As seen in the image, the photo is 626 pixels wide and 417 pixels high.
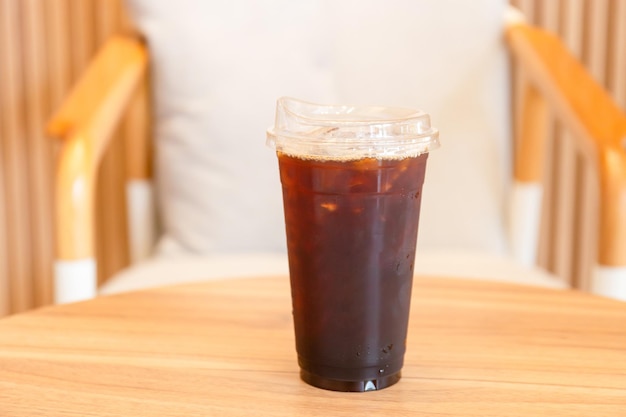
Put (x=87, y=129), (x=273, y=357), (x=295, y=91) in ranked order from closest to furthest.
Result: (x=273, y=357) → (x=87, y=129) → (x=295, y=91)

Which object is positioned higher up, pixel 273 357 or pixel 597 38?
pixel 597 38

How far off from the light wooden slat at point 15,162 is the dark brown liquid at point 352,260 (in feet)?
4.39

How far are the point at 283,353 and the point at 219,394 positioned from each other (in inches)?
4.3

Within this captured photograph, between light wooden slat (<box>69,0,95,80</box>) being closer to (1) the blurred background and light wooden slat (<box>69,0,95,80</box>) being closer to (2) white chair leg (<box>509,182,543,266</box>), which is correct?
(1) the blurred background

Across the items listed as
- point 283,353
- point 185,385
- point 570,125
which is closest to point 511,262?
point 570,125

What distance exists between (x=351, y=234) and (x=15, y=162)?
1401mm

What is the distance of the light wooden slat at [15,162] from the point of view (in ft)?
6.02

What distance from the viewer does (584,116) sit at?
1.31m

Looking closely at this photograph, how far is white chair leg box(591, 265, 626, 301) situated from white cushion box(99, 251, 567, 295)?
4.0 inches

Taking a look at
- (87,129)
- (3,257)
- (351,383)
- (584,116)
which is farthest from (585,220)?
(351,383)

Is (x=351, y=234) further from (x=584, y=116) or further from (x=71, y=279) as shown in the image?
(x=584, y=116)

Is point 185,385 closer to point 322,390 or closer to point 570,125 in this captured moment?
point 322,390

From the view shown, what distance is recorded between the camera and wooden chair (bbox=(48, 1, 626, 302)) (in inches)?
45.8

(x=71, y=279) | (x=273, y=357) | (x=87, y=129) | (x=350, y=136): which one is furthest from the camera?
(x=87, y=129)
